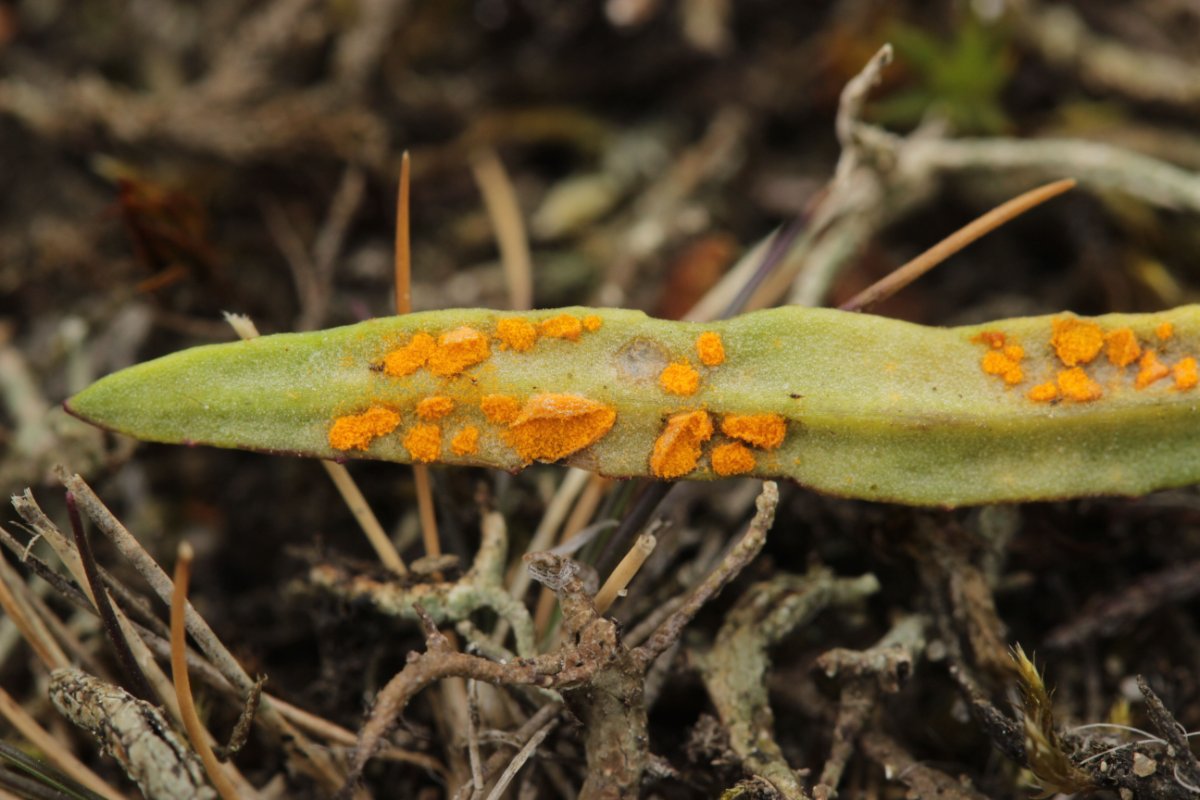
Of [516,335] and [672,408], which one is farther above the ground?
[516,335]

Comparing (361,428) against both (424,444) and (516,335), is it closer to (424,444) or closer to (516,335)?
(424,444)

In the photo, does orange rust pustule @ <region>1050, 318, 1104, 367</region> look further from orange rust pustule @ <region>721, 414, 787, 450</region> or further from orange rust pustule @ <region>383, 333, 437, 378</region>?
orange rust pustule @ <region>383, 333, 437, 378</region>

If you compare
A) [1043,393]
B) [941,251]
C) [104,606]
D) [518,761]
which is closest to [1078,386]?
[1043,393]

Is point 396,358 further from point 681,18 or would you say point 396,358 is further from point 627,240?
point 681,18

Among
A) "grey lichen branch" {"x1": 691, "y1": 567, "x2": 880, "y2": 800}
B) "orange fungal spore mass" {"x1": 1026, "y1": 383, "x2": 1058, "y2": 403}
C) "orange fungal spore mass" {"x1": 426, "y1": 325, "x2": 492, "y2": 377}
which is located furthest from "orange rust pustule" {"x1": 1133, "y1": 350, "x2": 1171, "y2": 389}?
"orange fungal spore mass" {"x1": 426, "y1": 325, "x2": 492, "y2": 377}

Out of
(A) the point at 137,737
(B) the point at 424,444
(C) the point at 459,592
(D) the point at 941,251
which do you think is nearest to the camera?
(A) the point at 137,737
